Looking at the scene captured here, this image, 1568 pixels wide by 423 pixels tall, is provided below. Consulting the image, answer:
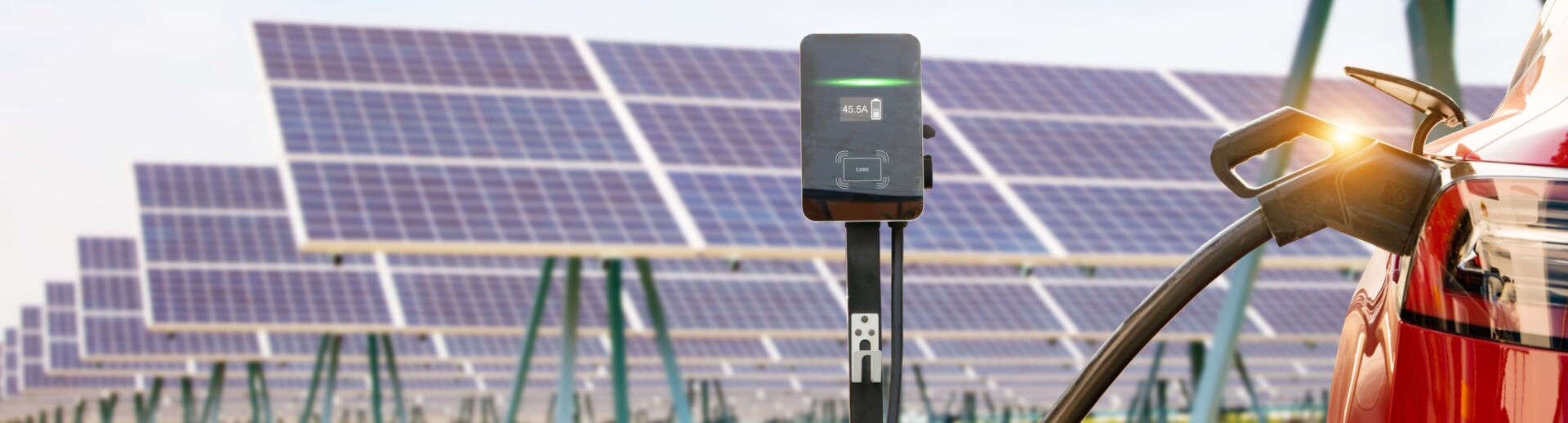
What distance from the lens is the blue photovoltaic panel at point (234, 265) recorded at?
24.2m

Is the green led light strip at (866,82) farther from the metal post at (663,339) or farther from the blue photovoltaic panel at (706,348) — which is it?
the blue photovoltaic panel at (706,348)

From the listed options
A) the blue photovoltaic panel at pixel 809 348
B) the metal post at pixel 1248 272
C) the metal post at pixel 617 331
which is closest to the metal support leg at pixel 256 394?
the blue photovoltaic panel at pixel 809 348

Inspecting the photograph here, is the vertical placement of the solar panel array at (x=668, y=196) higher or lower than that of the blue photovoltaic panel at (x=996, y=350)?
higher

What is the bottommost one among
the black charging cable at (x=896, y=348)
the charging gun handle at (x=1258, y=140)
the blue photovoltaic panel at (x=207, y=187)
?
the black charging cable at (x=896, y=348)

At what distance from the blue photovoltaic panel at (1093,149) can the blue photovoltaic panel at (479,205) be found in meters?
4.12

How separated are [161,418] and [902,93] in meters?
83.4

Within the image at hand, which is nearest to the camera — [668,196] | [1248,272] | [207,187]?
[1248,272]

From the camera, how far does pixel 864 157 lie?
11.6 ft

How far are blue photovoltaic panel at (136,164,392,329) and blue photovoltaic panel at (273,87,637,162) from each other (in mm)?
6303

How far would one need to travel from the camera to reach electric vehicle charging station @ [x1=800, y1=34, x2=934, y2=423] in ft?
11.4

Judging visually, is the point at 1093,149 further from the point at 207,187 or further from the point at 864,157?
the point at 207,187

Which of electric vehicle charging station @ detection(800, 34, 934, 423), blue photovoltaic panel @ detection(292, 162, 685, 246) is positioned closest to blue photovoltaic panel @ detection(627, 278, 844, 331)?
blue photovoltaic panel @ detection(292, 162, 685, 246)

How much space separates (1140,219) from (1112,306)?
1262cm

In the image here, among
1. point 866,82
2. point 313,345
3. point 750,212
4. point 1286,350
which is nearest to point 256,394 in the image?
point 313,345
